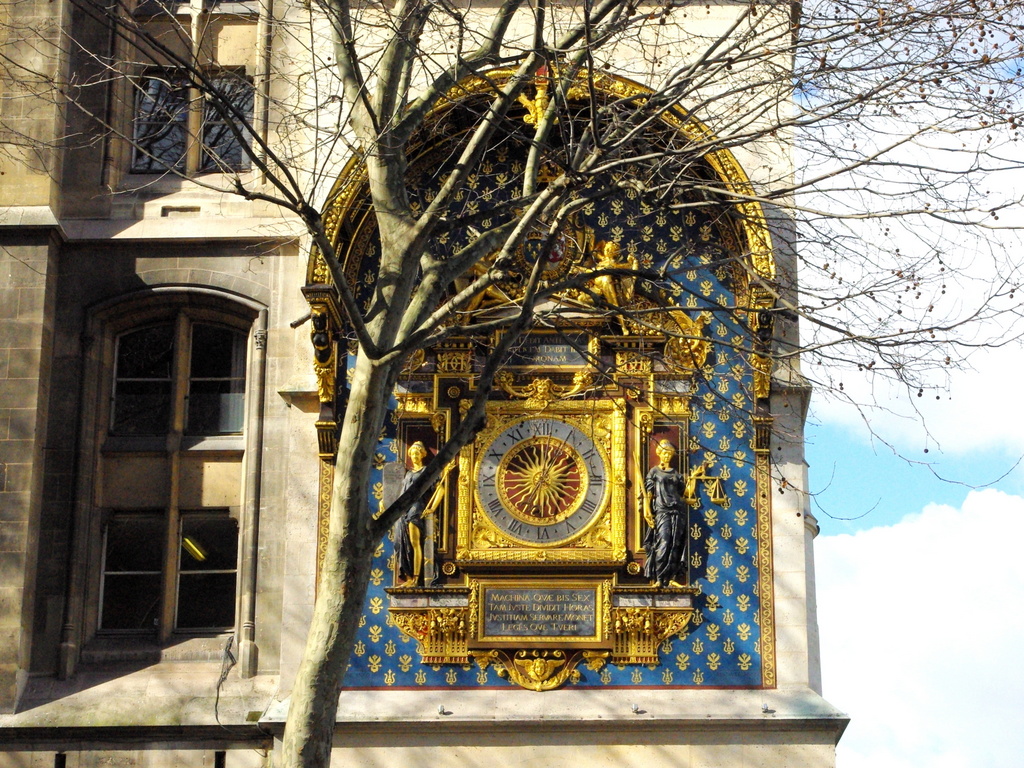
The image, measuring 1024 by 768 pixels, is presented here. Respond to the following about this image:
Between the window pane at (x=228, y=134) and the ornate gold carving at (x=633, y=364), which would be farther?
the window pane at (x=228, y=134)

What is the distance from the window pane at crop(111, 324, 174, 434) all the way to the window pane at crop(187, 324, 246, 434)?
0.98 ft

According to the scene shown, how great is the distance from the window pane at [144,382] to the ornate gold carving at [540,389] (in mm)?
4067

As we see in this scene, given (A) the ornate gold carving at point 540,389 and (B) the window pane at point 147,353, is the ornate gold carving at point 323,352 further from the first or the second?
(B) the window pane at point 147,353

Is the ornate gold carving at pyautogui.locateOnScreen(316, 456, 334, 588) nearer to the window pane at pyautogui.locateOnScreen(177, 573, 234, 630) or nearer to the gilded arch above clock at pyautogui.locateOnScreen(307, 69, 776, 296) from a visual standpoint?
the window pane at pyautogui.locateOnScreen(177, 573, 234, 630)

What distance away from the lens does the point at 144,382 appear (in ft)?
70.5

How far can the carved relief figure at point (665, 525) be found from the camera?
65.0 ft

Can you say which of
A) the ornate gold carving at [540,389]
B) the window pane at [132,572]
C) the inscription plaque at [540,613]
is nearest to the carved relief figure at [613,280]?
the ornate gold carving at [540,389]

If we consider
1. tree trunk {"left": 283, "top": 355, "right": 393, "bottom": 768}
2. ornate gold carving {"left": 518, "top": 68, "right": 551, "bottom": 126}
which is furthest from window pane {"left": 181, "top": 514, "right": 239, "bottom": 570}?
tree trunk {"left": 283, "top": 355, "right": 393, "bottom": 768}

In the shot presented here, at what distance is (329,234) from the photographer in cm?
2044

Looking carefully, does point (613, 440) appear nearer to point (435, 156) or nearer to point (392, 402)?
point (392, 402)

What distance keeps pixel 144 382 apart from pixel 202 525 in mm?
1862

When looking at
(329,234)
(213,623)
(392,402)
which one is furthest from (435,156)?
(213,623)

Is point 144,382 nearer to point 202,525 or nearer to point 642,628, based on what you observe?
point 202,525

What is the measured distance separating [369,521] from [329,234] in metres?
6.75
